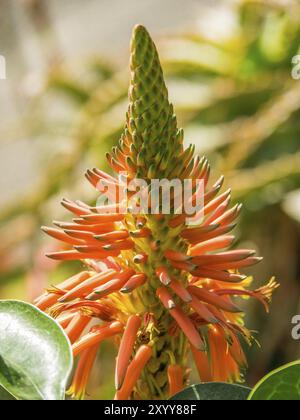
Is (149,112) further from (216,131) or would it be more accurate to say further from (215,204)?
(216,131)

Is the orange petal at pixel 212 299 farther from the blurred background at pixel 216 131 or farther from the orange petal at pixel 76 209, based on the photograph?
the blurred background at pixel 216 131

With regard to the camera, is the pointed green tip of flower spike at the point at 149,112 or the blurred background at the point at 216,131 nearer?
the pointed green tip of flower spike at the point at 149,112

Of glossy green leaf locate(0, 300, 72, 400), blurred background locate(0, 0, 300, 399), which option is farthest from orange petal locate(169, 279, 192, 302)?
blurred background locate(0, 0, 300, 399)

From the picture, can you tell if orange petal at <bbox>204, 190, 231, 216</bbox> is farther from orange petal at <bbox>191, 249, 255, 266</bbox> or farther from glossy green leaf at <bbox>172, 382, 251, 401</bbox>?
glossy green leaf at <bbox>172, 382, 251, 401</bbox>

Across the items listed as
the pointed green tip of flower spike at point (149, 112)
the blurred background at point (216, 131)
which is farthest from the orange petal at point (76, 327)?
the blurred background at point (216, 131)

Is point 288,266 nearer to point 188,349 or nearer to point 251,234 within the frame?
point 251,234
